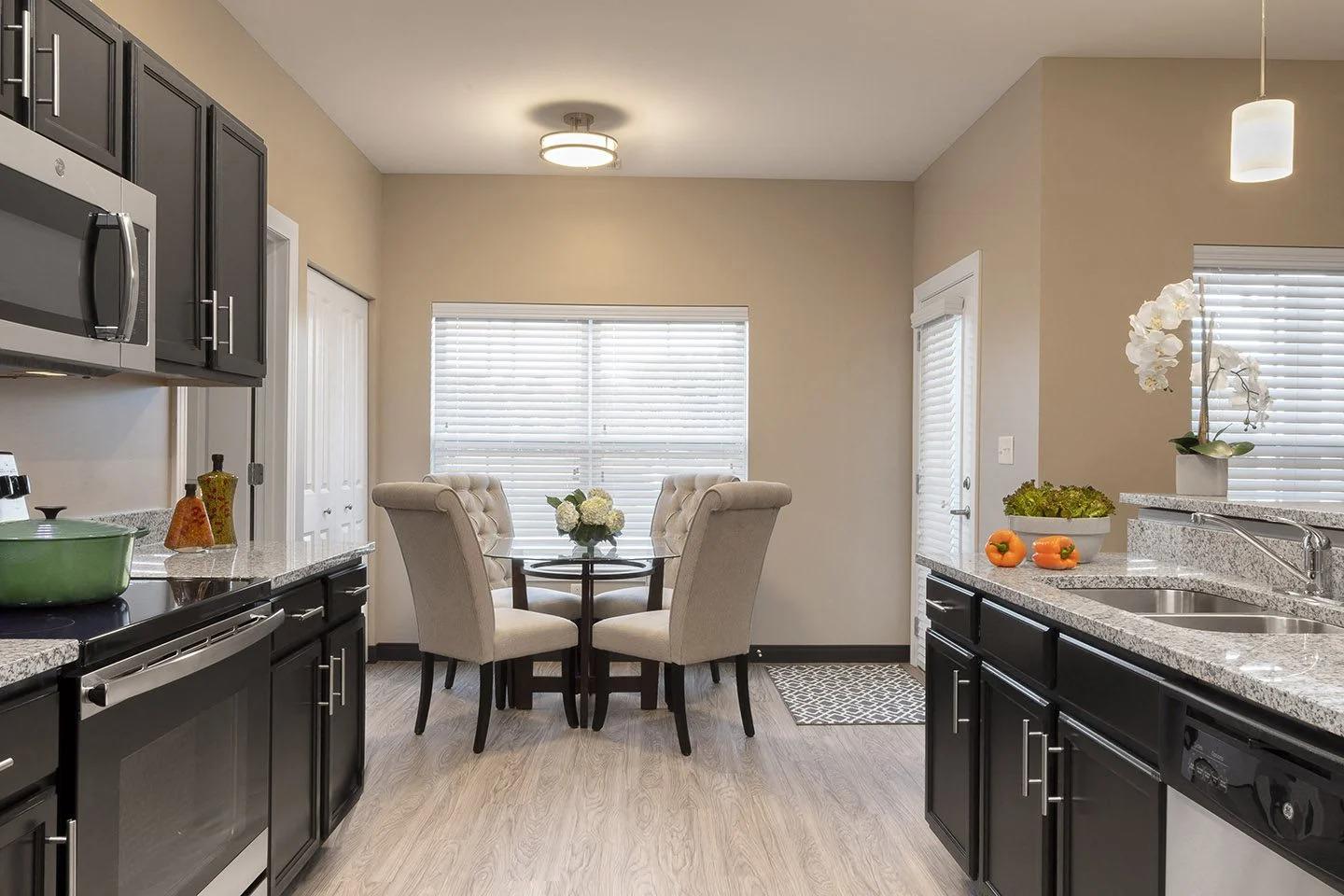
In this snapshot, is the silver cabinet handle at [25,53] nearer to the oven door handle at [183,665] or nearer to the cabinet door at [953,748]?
the oven door handle at [183,665]

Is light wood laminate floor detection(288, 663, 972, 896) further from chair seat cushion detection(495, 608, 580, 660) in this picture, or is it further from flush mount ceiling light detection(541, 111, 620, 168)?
flush mount ceiling light detection(541, 111, 620, 168)

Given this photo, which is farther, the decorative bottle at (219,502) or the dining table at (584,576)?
the dining table at (584,576)

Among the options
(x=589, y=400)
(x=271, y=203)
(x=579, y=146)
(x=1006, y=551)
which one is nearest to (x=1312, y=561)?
(x=1006, y=551)

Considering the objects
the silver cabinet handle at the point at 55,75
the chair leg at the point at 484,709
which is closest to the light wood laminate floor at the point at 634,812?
the chair leg at the point at 484,709

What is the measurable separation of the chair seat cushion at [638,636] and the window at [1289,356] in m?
2.31

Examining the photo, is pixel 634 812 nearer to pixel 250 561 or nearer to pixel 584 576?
pixel 584 576

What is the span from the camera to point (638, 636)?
3797 mm

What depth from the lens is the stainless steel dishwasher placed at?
45.4 inches

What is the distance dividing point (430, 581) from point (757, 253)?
271cm

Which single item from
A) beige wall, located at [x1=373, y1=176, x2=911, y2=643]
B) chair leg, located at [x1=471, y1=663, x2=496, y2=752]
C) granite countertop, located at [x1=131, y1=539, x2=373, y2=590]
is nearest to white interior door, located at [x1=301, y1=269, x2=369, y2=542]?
beige wall, located at [x1=373, y1=176, x2=911, y2=643]

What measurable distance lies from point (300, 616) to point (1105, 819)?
6.06 ft

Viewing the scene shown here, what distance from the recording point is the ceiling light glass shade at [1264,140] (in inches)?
93.4

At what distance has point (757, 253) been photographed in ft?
17.5

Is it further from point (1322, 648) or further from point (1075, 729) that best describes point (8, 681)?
point (1322, 648)
